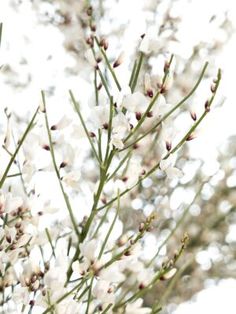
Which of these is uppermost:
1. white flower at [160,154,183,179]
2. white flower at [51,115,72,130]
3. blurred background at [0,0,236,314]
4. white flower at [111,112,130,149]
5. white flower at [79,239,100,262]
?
blurred background at [0,0,236,314]

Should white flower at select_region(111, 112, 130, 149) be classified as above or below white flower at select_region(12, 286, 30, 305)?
above

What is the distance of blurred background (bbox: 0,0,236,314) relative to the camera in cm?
105

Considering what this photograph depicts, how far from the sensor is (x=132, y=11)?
110 centimetres

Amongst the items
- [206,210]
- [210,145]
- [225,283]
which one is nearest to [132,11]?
[210,145]

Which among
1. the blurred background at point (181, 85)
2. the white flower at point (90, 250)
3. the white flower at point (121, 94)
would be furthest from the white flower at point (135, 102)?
the blurred background at point (181, 85)

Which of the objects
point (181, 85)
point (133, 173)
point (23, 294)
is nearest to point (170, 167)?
point (133, 173)

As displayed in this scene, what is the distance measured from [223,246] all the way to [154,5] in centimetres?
45

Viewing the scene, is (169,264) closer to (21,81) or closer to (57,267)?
(57,267)

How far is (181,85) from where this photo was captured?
3.62 ft

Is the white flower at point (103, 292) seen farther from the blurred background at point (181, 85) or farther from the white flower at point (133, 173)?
the blurred background at point (181, 85)

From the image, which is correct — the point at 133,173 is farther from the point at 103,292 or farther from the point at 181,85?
the point at 181,85

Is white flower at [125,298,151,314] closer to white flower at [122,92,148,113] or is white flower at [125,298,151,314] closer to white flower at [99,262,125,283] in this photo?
white flower at [99,262,125,283]

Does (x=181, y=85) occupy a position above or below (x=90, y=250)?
above

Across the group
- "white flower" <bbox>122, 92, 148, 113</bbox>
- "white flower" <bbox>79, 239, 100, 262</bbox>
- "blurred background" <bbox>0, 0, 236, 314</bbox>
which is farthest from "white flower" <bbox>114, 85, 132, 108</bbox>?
"blurred background" <bbox>0, 0, 236, 314</bbox>
